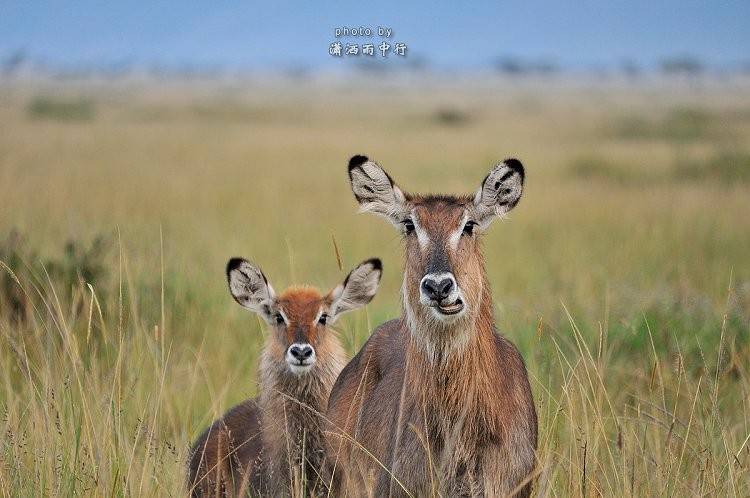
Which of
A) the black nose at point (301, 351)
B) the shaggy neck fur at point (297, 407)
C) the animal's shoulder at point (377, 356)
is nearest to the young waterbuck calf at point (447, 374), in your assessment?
the animal's shoulder at point (377, 356)

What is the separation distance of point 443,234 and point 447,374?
0.56 metres

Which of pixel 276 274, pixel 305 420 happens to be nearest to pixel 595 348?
pixel 305 420

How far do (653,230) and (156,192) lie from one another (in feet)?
25.6

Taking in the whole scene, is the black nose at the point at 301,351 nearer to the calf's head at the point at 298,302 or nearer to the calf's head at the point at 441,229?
the calf's head at the point at 298,302

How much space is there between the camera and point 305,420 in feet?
18.1

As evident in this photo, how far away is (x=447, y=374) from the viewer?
4.22 meters

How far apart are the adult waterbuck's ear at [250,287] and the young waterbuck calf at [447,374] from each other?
1.09 metres

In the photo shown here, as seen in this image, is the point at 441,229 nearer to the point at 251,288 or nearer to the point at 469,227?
the point at 469,227

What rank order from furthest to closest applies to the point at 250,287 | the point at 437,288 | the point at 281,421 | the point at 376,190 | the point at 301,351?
the point at 250,287
the point at 281,421
the point at 301,351
the point at 376,190
the point at 437,288

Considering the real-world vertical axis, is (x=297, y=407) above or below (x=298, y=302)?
below

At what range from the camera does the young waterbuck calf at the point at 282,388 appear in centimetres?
528

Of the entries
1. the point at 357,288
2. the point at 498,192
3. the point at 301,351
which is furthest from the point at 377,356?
the point at 498,192

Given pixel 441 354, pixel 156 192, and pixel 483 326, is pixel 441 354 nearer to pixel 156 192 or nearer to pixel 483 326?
pixel 483 326

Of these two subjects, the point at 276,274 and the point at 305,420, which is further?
the point at 276,274
